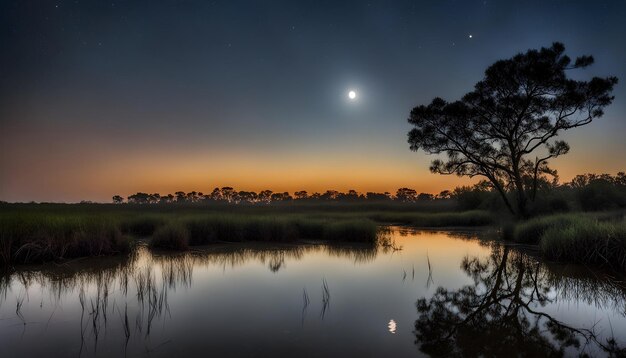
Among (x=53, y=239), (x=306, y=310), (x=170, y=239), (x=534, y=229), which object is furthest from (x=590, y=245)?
(x=53, y=239)

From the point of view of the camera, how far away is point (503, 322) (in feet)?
19.2

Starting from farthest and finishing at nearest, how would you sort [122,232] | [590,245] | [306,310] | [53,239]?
[122,232], [590,245], [53,239], [306,310]

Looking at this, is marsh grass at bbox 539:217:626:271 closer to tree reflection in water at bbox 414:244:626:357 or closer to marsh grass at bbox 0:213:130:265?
tree reflection in water at bbox 414:244:626:357

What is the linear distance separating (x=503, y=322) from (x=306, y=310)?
3171 mm

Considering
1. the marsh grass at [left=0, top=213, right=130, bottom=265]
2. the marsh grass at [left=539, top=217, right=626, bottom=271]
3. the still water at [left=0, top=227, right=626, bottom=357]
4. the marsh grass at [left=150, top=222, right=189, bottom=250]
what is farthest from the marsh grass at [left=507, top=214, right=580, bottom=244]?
the marsh grass at [left=0, top=213, right=130, bottom=265]

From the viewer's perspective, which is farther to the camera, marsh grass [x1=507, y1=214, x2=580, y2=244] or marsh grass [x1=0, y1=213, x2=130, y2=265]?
marsh grass [x1=507, y1=214, x2=580, y2=244]

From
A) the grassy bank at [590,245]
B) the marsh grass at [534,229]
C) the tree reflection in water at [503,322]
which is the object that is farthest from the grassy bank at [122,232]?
the tree reflection in water at [503,322]

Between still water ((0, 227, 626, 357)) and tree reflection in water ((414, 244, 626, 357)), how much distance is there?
0.02 meters

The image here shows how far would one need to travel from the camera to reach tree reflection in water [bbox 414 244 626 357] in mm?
4754

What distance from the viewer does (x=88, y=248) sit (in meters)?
11.7

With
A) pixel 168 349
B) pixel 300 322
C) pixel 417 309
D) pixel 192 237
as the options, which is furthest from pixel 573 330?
pixel 192 237

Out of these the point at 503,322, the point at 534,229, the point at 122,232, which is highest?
the point at 534,229

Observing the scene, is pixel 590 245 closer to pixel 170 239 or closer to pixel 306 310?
pixel 306 310

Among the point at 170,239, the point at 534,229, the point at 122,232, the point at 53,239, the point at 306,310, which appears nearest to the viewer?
the point at 306,310
